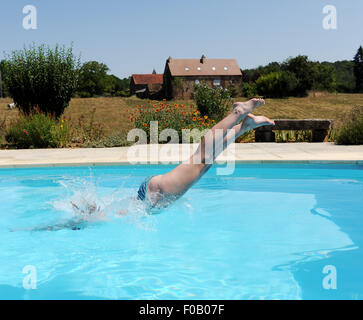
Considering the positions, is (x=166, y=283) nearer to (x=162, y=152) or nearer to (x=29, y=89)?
(x=162, y=152)

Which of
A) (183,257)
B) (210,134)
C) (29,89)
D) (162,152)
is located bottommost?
(183,257)

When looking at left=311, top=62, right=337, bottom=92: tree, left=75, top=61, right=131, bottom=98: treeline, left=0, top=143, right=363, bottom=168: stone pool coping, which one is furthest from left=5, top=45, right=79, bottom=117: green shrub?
left=75, top=61, right=131, bottom=98: treeline

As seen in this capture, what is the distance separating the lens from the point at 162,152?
9688 mm

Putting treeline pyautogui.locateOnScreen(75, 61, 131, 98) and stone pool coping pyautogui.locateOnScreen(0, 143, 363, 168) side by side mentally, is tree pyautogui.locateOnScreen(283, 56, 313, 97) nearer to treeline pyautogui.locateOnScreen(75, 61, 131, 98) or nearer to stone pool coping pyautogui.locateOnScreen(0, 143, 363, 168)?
stone pool coping pyautogui.locateOnScreen(0, 143, 363, 168)

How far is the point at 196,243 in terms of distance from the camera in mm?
4602

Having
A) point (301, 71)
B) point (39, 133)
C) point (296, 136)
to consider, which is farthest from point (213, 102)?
point (301, 71)

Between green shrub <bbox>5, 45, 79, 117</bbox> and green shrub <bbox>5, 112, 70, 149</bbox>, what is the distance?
1306 mm

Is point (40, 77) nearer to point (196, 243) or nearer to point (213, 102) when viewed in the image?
point (213, 102)

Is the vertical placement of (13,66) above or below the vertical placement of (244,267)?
above

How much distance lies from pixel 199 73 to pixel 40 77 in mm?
50249

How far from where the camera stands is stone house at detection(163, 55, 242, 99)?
58250mm

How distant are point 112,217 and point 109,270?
49.5 inches

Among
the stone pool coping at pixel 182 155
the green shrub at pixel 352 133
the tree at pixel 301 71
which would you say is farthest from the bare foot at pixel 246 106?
the tree at pixel 301 71

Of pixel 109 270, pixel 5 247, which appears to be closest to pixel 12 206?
pixel 5 247
